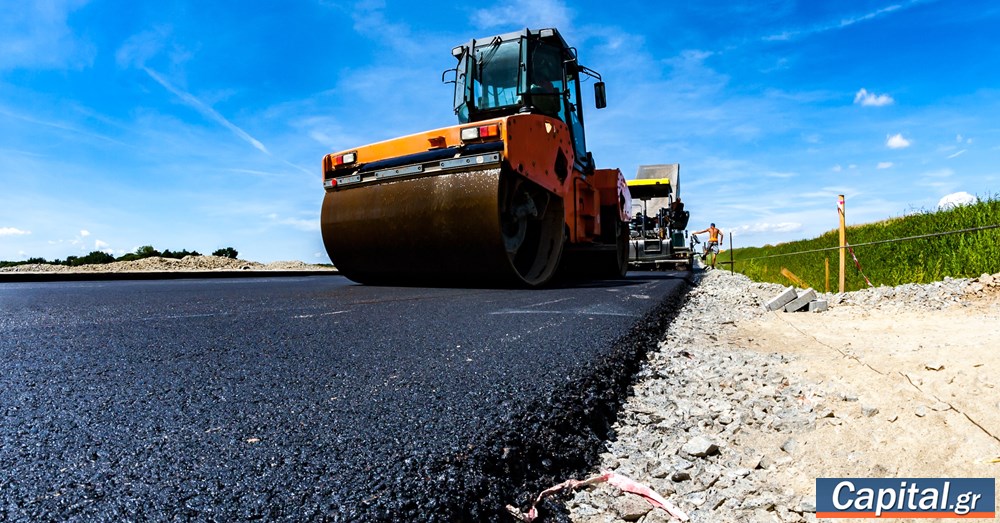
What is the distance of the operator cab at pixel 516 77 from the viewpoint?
641cm

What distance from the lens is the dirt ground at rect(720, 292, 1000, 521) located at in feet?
5.57

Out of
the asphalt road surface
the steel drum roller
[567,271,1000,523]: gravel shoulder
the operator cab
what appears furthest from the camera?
the operator cab

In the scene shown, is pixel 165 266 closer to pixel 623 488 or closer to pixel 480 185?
pixel 480 185

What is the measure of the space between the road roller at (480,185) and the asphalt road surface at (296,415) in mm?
2225

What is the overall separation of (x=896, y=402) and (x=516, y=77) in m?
5.28

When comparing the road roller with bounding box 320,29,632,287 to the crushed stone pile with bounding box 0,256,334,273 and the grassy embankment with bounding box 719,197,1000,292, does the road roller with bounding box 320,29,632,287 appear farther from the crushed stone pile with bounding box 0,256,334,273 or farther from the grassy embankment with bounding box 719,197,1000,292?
the crushed stone pile with bounding box 0,256,334,273

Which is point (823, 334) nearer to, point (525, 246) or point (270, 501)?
point (525, 246)

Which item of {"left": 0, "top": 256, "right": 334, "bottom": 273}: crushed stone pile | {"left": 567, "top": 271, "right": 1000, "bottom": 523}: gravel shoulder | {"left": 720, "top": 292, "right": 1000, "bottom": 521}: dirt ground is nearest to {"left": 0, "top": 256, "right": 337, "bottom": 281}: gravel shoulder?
{"left": 0, "top": 256, "right": 334, "bottom": 273}: crushed stone pile

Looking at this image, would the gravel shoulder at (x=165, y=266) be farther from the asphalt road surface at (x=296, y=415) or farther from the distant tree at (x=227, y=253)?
the asphalt road surface at (x=296, y=415)

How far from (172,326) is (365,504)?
222cm

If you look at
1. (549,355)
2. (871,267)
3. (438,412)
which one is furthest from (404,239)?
(871,267)

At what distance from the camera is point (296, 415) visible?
1.42 metres

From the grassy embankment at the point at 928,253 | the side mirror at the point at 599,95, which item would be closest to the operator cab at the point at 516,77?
the side mirror at the point at 599,95

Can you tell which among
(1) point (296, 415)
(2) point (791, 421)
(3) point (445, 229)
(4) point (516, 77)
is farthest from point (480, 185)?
(1) point (296, 415)
